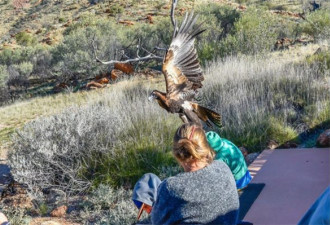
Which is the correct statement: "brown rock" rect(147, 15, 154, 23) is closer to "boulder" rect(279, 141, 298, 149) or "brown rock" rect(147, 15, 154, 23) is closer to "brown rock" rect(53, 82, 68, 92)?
"brown rock" rect(53, 82, 68, 92)

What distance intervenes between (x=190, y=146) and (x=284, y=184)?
7.08 feet

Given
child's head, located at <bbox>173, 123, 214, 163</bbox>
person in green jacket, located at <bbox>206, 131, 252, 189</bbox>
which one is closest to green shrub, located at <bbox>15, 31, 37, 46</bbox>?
person in green jacket, located at <bbox>206, 131, 252, 189</bbox>

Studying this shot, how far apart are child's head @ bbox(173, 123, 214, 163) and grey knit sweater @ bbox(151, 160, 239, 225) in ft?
0.25

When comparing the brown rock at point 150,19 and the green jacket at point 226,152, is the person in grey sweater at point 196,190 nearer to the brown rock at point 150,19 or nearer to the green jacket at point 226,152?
the green jacket at point 226,152

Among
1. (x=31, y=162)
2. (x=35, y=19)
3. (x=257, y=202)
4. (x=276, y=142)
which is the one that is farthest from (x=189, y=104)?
(x=35, y=19)

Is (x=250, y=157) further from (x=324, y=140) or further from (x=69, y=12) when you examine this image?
(x=69, y=12)

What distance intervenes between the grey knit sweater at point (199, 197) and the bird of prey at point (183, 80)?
1701mm

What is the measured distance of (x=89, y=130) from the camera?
5.92 meters

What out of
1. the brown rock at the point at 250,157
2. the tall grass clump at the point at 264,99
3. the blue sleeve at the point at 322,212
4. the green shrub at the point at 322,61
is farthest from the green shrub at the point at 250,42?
the blue sleeve at the point at 322,212

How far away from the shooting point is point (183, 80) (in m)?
4.35

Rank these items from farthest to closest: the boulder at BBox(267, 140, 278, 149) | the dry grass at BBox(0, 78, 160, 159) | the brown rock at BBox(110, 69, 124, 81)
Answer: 1. the brown rock at BBox(110, 69, 124, 81)
2. the dry grass at BBox(0, 78, 160, 159)
3. the boulder at BBox(267, 140, 278, 149)

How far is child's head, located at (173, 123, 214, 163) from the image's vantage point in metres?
2.45

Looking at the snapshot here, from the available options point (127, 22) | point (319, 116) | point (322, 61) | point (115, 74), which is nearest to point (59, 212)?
point (319, 116)

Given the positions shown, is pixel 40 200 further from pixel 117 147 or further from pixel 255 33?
pixel 255 33
